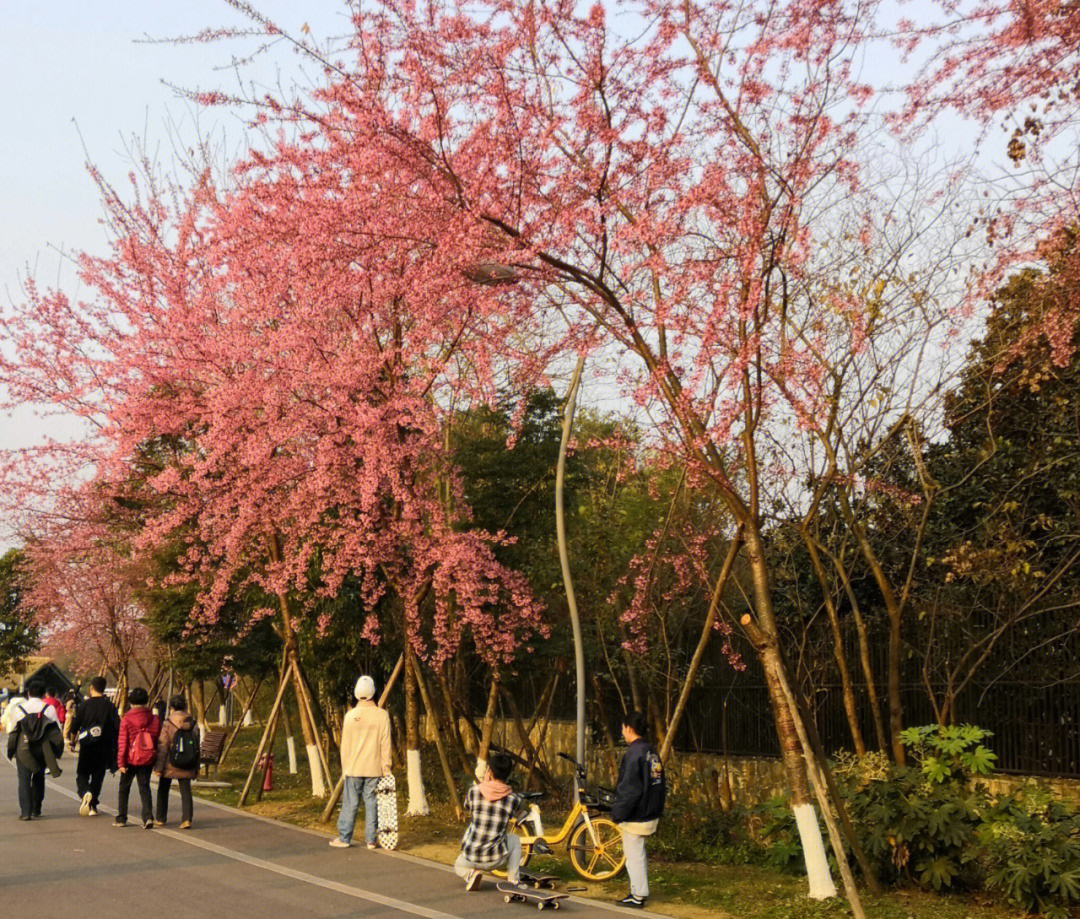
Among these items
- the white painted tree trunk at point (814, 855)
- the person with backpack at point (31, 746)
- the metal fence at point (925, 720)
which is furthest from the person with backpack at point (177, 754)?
the white painted tree trunk at point (814, 855)

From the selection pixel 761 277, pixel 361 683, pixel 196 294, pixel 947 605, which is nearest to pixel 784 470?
pixel 947 605

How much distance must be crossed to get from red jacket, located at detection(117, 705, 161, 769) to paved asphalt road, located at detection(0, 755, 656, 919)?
915 millimetres

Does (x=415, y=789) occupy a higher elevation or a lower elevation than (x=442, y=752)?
lower

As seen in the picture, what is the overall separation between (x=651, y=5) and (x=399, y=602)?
990 centimetres

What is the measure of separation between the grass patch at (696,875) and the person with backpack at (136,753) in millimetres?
2170

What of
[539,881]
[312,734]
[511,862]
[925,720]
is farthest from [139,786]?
[925,720]

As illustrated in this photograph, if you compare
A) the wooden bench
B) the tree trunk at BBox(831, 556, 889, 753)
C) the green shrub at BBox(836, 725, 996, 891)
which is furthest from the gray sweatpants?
the wooden bench

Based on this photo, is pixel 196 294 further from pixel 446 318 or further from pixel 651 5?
pixel 651 5

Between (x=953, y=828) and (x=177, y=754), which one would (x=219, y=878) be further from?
(x=953, y=828)

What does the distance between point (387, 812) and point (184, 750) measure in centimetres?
415

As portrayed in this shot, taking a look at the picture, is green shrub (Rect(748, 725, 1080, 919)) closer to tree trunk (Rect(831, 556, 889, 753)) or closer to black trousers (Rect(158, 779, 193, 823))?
tree trunk (Rect(831, 556, 889, 753))

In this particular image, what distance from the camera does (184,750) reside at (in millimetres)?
17766

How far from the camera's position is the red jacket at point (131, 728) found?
17.5 m

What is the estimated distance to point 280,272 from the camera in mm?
17656
